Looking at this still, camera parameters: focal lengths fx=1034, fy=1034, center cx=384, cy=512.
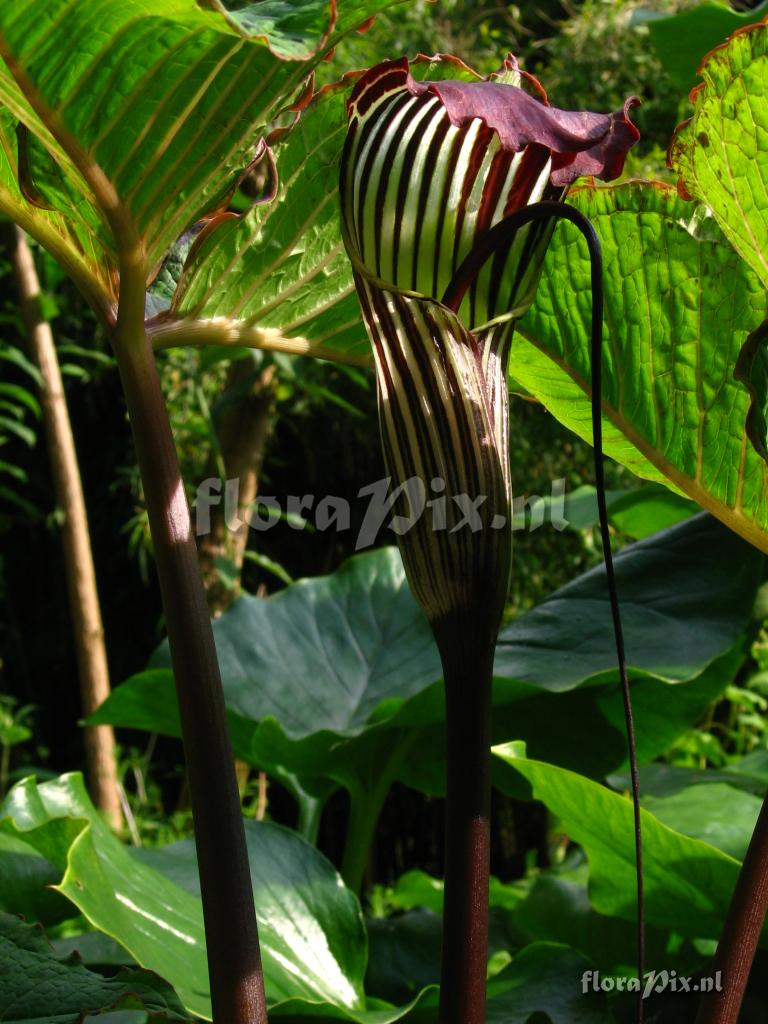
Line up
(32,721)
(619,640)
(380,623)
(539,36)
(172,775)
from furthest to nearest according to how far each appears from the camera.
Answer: (539,36) < (32,721) < (172,775) < (380,623) < (619,640)

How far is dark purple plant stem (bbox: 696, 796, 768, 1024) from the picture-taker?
1.09 feet

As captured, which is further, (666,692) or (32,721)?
(32,721)

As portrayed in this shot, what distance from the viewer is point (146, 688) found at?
0.77 m

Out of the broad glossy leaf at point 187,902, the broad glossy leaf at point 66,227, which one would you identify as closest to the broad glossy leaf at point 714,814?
the broad glossy leaf at point 187,902

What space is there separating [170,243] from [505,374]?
0.12 metres

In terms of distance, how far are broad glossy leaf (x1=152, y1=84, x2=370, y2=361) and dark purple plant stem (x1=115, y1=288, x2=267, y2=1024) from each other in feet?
0.16

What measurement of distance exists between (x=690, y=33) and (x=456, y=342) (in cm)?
72

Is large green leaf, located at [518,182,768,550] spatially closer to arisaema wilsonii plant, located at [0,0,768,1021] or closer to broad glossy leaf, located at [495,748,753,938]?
arisaema wilsonii plant, located at [0,0,768,1021]

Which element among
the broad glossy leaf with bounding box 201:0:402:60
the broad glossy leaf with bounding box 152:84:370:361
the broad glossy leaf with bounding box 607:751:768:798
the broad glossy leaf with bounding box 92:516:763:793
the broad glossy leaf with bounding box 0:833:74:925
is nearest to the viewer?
the broad glossy leaf with bounding box 201:0:402:60

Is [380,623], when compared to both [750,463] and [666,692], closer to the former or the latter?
[666,692]

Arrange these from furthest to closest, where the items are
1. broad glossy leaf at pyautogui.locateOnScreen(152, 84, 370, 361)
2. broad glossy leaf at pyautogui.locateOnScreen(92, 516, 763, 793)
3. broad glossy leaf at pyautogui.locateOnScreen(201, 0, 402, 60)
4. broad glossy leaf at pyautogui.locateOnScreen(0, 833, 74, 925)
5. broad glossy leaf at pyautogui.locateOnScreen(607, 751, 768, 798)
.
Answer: broad glossy leaf at pyautogui.locateOnScreen(607, 751, 768, 798), broad glossy leaf at pyautogui.locateOnScreen(92, 516, 763, 793), broad glossy leaf at pyautogui.locateOnScreen(0, 833, 74, 925), broad glossy leaf at pyautogui.locateOnScreen(152, 84, 370, 361), broad glossy leaf at pyautogui.locateOnScreen(201, 0, 402, 60)

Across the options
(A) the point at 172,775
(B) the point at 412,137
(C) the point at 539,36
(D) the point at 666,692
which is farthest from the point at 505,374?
(C) the point at 539,36

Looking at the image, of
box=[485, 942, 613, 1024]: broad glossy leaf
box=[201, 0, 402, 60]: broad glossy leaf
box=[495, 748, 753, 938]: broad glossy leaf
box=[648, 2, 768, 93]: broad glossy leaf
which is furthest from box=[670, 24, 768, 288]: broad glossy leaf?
box=[648, 2, 768, 93]: broad glossy leaf

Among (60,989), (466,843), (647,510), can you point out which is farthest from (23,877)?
(647,510)
